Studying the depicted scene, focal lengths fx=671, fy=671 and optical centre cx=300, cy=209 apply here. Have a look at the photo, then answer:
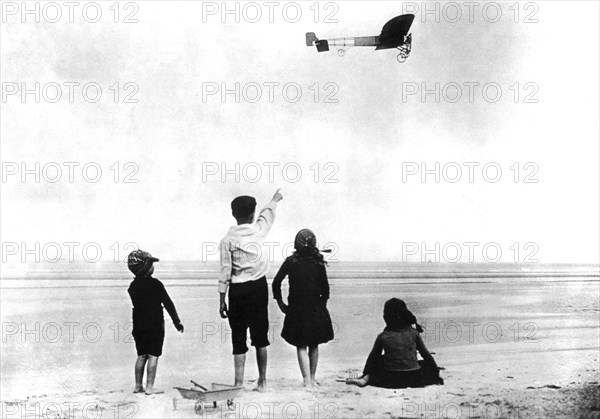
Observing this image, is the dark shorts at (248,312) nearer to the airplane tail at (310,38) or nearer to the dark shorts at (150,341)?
the dark shorts at (150,341)

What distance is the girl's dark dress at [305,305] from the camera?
15.9 feet

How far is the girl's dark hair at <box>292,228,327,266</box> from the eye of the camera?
4.87 m

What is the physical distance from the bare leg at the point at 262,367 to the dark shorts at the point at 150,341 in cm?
73

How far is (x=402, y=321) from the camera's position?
4.95 meters

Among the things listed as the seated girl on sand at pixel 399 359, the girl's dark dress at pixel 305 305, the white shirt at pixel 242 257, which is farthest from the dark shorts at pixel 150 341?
the seated girl on sand at pixel 399 359

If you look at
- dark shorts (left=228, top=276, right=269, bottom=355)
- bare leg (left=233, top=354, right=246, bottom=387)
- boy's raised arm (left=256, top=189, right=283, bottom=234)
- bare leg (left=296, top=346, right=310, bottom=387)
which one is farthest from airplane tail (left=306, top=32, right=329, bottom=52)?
bare leg (left=233, top=354, right=246, bottom=387)

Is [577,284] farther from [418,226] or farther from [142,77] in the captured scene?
[142,77]

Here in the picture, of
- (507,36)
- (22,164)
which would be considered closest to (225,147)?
(22,164)

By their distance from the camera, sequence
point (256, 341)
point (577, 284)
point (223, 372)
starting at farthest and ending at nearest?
point (577, 284) < point (223, 372) < point (256, 341)

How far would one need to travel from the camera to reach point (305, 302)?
4.85 m

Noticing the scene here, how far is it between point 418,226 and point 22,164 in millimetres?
3544

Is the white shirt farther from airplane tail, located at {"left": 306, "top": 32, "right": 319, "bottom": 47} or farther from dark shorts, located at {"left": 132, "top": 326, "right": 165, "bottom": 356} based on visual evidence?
airplane tail, located at {"left": 306, "top": 32, "right": 319, "bottom": 47}

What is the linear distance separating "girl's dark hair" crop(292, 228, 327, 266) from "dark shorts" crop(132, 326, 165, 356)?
3.71 ft

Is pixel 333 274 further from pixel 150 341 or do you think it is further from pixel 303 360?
pixel 150 341
